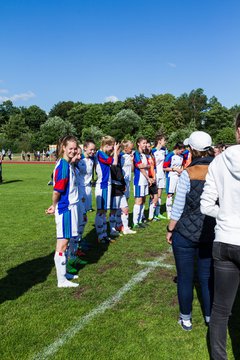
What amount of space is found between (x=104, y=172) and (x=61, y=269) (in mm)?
2715

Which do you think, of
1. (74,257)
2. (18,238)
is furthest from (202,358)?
(18,238)

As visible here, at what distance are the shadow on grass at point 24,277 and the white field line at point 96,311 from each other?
1219mm

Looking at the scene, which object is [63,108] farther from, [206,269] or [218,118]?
[206,269]

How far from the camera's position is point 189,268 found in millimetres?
3725

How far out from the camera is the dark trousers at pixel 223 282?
8.48ft

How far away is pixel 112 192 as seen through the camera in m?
8.02

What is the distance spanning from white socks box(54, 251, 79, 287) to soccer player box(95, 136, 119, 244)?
2343 millimetres

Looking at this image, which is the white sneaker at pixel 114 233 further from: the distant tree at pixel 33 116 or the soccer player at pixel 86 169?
the distant tree at pixel 33 116

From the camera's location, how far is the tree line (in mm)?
74625

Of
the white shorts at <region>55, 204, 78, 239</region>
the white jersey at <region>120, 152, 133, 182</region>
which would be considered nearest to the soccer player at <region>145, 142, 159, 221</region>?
the white jersey at <region>120, 152, 133, 182</region>

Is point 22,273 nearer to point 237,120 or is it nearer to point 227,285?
point 227,285

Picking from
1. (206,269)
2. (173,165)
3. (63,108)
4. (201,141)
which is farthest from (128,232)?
(63,108)

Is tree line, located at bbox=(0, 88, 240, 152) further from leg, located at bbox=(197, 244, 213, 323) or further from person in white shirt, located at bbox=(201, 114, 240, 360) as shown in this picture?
person in white shirt, located at bbox=(201, 114, 240, 360)

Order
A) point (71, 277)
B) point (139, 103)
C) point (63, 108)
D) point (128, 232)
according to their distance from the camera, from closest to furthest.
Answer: point (71, 277) < point (128, 232) < point (139, 103) < point (63, 108)
